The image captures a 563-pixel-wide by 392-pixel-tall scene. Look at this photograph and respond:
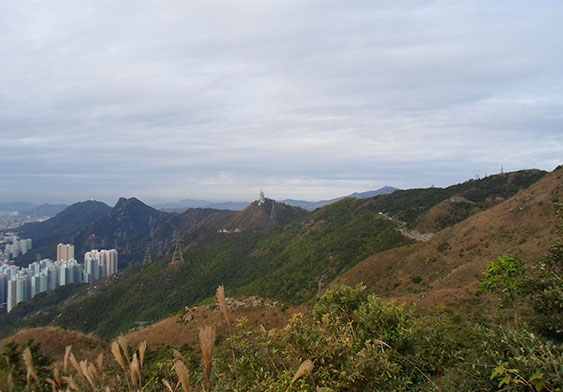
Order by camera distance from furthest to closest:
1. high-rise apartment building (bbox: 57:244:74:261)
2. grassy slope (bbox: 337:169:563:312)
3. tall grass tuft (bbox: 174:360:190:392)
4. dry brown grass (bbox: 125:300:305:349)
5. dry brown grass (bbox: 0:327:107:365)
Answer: high-rise apartment building (bbox: 57:244:74:261)
grassy slope (bbox: 337:169:563:312)
dry brown grass (bbox: 125:300:305:349)
dry brown grass (bbox: 0:327:107:365)
tall grass tuft (bbox: 174:360:190:392)

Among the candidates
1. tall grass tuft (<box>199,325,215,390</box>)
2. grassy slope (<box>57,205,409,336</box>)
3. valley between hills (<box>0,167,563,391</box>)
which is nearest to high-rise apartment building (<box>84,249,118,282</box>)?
valley between hills (<box>0,167,563,391</box>)

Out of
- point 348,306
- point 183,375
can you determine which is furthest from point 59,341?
point 183,375

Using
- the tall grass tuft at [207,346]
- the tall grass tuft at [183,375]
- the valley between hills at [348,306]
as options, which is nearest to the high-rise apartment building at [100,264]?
the valley between hills at [348,306]

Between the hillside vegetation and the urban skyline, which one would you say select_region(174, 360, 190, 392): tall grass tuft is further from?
the urban skyline

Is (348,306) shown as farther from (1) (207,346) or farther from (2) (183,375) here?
(2) (183,375)

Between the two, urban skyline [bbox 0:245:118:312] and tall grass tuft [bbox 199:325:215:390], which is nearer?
tall grass tuft [bbox 199:325:215:390]

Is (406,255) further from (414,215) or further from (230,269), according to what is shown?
(230,269)
